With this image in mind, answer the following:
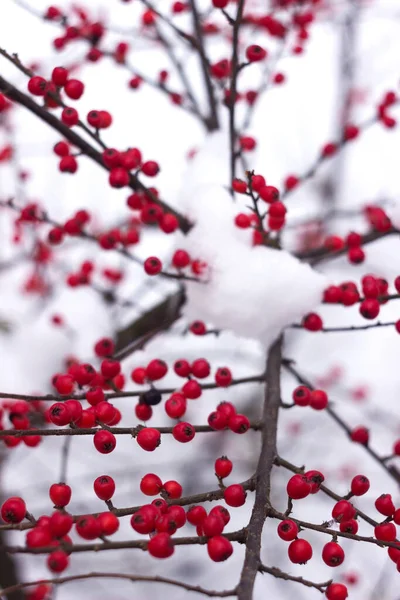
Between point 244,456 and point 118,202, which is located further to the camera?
point 118,202

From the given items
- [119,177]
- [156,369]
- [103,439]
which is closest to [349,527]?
[103,439]

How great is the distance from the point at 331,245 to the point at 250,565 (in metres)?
1.73

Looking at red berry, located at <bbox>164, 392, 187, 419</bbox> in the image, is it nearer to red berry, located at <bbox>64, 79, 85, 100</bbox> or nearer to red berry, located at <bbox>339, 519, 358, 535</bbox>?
red berry, located at <bbox>339, 519, 358, 535</bbox>

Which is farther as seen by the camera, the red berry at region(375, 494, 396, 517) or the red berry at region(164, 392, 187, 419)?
the red berry at region(164, 392, 187, 419)

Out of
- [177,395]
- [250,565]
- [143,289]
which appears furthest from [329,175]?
[250,565]

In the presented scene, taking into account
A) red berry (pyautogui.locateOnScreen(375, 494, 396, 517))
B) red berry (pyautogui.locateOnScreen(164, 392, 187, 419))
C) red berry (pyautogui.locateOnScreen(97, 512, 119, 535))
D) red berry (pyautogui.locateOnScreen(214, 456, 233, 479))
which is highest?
red berry (pyautogui.locateOnScreen(97, 512, 119, 535))

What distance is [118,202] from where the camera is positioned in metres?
5.38

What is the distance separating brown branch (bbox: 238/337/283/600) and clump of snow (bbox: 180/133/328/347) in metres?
0.15

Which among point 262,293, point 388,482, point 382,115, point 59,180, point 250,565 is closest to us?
point 250,565

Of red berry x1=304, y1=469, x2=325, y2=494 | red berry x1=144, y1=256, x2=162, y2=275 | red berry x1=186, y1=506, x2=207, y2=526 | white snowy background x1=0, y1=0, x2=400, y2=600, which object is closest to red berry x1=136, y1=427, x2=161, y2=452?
red berry x1=186, y1=506, x2=207, y2=526

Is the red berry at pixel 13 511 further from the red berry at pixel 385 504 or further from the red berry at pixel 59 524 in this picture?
the red berry at pixel 385 504

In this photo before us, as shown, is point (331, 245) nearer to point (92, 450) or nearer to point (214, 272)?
point (214, 272)

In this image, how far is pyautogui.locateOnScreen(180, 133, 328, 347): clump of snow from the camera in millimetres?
2080

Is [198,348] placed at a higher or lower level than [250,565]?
lower
